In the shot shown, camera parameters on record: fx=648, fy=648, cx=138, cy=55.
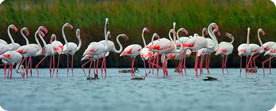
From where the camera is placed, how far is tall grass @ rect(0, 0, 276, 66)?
19.2 metres

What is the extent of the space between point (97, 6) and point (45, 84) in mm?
8001

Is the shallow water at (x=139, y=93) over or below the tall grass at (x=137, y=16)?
below

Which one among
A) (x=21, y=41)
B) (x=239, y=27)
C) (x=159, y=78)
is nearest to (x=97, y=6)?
(x=21, y=41)

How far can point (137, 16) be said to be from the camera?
20297 mm

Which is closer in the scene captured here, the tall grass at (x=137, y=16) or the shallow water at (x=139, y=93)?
the shallow water at (x=139, y=93)

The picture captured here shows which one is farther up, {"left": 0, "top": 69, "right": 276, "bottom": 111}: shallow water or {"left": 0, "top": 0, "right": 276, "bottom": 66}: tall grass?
{"left": 0, "top": 0, "right": 276, "bottom": 66}: tall grass

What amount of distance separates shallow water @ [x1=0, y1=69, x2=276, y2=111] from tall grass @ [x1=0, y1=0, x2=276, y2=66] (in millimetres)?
3809

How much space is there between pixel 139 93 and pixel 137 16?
900cm

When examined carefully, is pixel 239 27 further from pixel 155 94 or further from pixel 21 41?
pixel 155 94

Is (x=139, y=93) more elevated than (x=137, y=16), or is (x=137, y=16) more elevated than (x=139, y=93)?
(x=137, y=16)

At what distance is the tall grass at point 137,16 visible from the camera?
19172 millimetres

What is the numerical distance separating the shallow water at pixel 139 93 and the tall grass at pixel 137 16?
381 cm

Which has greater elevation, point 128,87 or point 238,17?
point 238,17

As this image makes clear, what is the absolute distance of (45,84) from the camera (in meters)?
13.4
